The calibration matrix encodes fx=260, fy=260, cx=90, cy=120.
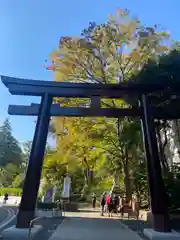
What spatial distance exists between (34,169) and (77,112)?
2.78 metres

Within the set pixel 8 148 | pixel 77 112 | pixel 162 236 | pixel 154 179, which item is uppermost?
pixel 8 148

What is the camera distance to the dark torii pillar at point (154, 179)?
8.61 metres

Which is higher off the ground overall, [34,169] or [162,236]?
[34,169]

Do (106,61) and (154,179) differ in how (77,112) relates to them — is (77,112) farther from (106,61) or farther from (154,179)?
(106,61)

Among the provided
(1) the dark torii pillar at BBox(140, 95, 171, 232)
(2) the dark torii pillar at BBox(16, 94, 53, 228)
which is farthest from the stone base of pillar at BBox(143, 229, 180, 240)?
(2) the dark torii pillar at BBox(16, 94, 53, 228)

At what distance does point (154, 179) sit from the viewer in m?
9.09

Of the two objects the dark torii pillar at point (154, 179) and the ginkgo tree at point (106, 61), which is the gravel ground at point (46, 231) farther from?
the ginkgo tree at point (106, 61)

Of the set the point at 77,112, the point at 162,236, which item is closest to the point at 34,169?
the point at 77,112

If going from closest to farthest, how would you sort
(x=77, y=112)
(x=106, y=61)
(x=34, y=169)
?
(x=34, y=169), (x=77, y=112), (x=106, y=61)

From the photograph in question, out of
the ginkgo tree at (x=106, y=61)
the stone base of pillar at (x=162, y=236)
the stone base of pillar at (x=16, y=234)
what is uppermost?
the ginkgo tree at (x=106, y=61)

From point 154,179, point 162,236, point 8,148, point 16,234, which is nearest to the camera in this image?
point 16,234

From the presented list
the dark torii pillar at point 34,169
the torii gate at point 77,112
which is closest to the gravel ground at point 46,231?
the dark torii pillar at point 34,169

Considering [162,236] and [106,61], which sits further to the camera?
[106,61]

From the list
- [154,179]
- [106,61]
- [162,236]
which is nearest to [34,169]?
[154,179]
